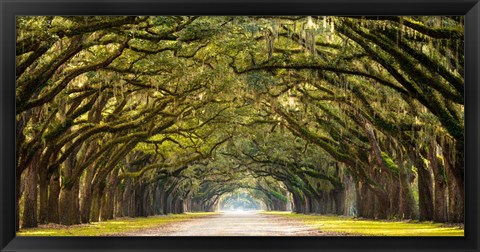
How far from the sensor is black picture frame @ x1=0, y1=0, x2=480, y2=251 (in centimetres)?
991

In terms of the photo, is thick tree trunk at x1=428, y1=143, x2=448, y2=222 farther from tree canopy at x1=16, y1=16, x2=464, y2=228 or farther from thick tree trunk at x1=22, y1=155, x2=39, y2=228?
thick tree trunk at x1=22, y1=155, x2=39, y2=228

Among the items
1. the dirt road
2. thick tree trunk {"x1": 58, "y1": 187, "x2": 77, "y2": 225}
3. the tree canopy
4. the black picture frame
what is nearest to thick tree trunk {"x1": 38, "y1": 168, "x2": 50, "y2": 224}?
the tree canopy

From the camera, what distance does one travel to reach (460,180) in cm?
3006

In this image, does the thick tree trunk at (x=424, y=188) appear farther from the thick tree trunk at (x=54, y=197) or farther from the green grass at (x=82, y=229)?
the thick tree trunk at (x=54, y=197)

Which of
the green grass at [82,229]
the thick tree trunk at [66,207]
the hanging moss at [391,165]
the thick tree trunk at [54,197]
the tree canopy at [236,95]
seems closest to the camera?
the tree canopy at [236,95]

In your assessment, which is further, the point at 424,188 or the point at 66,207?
the point at 66,207
